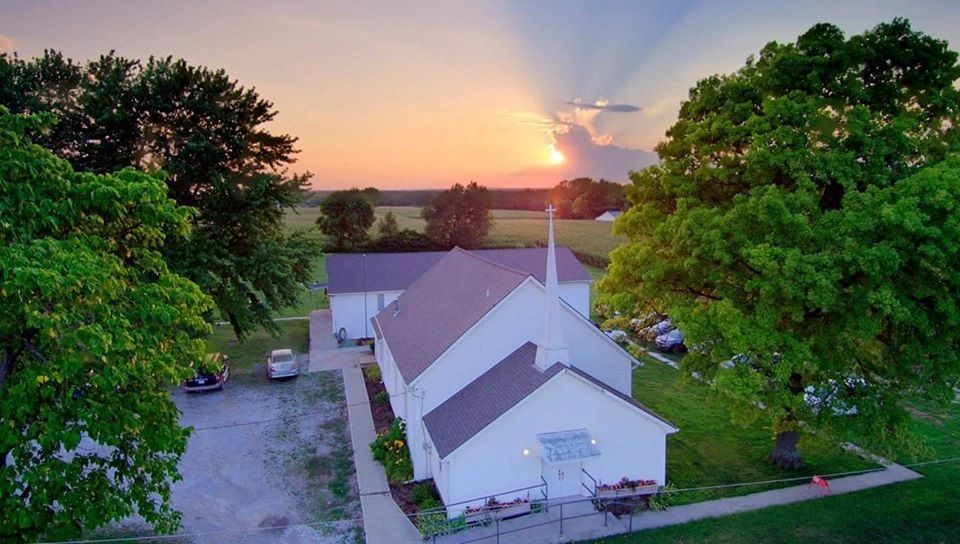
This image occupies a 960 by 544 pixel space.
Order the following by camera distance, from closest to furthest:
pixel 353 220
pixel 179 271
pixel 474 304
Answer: pixel 474 304
pixel 179 271
pixel 353 220

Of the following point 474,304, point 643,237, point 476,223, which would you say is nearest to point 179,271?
point 474,304

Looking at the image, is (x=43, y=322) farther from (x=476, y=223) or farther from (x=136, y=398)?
(x=476, y=223)

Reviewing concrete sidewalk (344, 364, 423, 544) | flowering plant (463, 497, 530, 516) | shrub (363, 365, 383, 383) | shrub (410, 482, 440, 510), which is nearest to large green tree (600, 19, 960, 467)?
flowering plant (463, 497, 530, 516)

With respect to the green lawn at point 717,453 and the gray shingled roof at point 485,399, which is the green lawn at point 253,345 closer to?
the gray shingled roof at point 485,399

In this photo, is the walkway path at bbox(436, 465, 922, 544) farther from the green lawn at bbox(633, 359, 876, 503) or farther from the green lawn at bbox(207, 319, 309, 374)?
the green lawn at bbox(207, 319, 309, 374)

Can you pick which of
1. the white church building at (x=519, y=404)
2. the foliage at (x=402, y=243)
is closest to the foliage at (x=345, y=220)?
the foliage at (x=402, y=243)

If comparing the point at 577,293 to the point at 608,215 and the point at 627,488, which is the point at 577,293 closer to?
the point at 627,488
